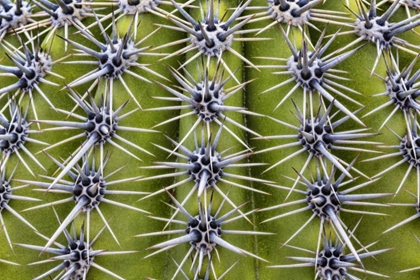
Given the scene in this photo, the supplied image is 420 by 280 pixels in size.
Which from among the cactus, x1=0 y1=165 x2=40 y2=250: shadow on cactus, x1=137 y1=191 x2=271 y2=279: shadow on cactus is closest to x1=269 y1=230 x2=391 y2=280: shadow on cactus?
the cactus

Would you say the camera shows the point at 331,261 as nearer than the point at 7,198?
Yes

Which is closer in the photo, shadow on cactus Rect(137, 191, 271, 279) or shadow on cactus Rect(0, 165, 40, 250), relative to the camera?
shadow on cactus Rect(137, 191, 271, 279)

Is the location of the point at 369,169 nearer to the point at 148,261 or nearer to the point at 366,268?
the point at 366,268

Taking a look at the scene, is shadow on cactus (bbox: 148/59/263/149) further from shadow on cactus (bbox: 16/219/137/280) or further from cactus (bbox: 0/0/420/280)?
shadow on cactus (bbox: 16/219/137/280)

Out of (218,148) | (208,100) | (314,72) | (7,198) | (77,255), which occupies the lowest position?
(77,255)

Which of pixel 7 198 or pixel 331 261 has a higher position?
pixel 7 198

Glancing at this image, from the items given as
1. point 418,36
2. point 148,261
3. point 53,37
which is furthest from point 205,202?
point 418,36

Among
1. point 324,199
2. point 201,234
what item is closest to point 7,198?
point 201,234

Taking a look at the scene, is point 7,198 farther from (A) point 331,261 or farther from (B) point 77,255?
(A) point 331,261

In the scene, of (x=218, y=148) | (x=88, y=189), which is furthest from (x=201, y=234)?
(x=88, y=189)
